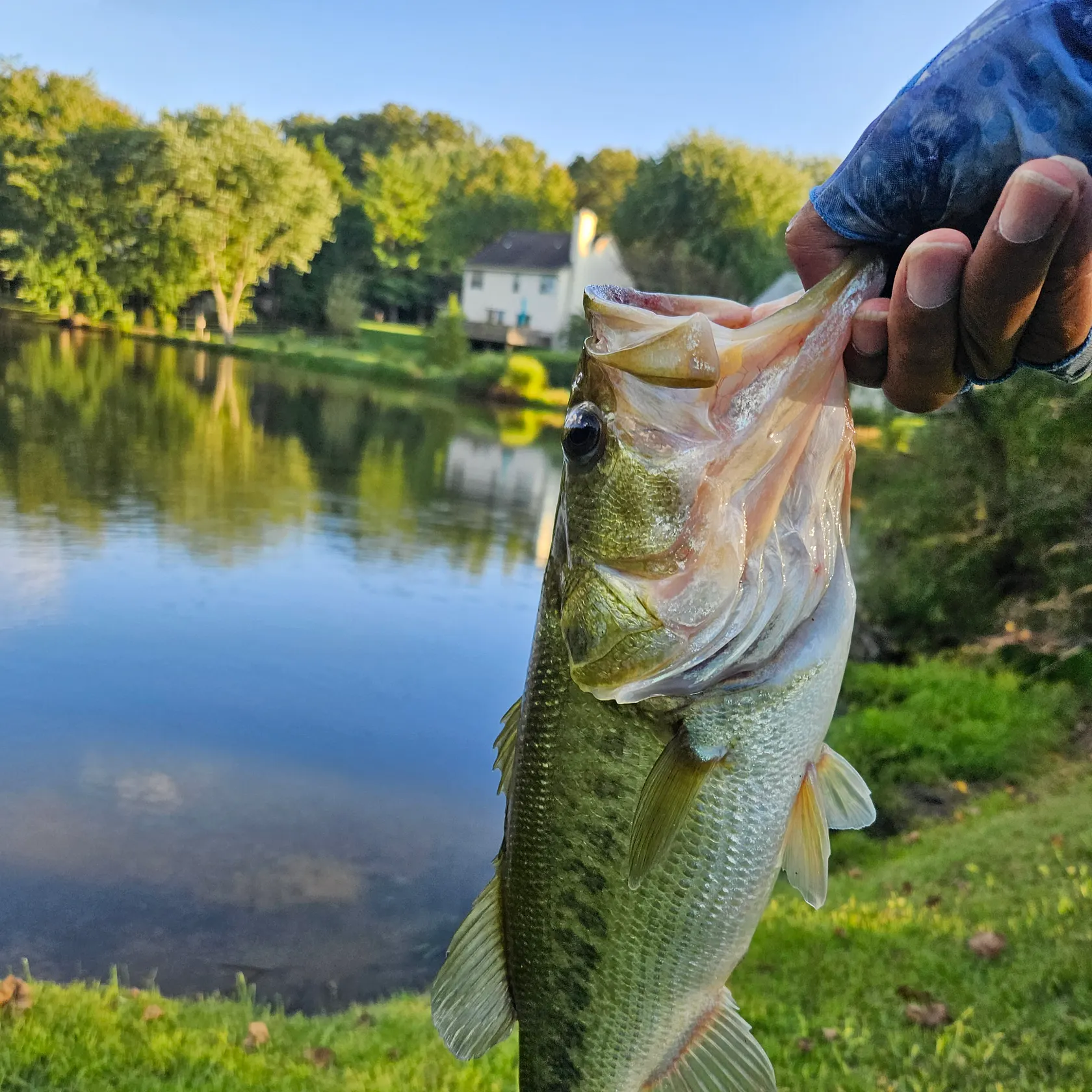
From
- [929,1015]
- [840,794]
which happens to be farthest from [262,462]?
[840,794]

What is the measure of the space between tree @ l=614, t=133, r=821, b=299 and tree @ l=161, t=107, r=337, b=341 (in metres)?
14.7

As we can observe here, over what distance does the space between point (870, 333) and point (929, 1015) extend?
3035mm

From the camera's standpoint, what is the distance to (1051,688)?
8.40m

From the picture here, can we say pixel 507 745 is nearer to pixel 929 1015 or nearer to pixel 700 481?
pixel 700 481

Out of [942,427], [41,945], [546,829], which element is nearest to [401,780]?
[41,945]

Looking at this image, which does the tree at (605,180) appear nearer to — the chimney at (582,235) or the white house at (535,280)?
the white house at (535,280)

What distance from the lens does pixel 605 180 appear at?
57906 millimetres

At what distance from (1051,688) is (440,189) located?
2002 inches

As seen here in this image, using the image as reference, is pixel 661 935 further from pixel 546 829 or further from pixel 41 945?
pixel 41 945

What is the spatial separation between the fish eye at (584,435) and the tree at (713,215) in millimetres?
37449

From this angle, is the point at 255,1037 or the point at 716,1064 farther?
the point at 255,1037

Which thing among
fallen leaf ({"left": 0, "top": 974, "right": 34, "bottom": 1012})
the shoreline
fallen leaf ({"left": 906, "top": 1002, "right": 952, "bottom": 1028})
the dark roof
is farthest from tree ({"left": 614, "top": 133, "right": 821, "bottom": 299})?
fallen leaf ({"left": 0, "top": 974, "right": 34, "bottom": 1012})

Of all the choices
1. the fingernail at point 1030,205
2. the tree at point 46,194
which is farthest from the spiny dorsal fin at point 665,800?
the tree at point 46,194

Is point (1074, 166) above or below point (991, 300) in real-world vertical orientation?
above
